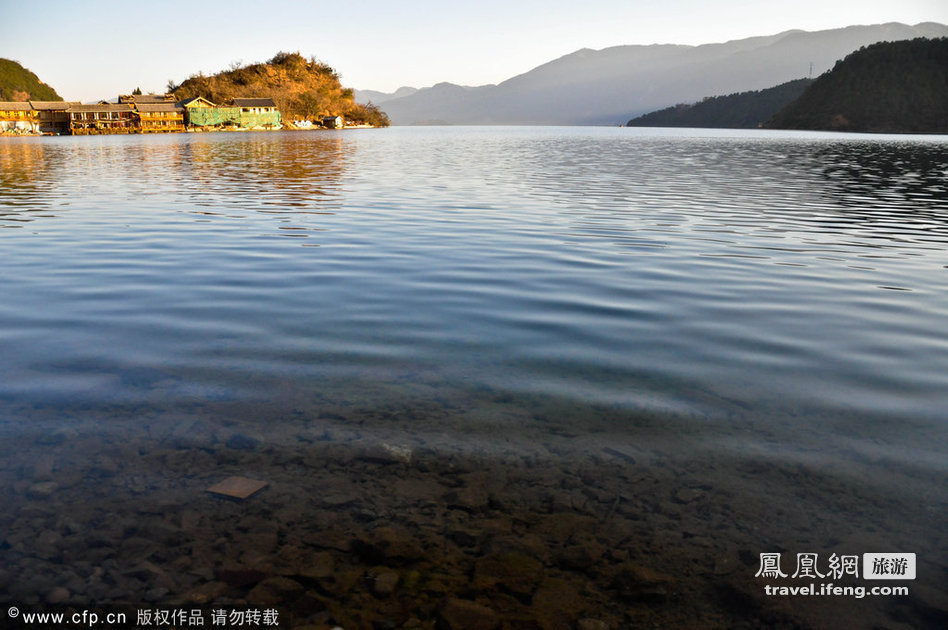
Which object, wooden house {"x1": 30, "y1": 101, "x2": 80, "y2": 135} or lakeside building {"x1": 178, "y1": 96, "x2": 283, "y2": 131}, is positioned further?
lakeside building {"x1": 178, "y1": 96, "x2": 283, "y2": 131}

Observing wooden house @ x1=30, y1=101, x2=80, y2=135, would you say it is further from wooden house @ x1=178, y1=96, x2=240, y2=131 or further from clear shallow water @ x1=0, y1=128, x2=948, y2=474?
clear shallow water @ x1=0, y1=128, x2=948, y2=474

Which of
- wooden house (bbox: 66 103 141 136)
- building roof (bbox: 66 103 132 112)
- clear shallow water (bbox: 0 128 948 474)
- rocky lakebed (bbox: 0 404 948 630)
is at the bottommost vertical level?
rocky lakebed (bbox: 0 404 948 630)

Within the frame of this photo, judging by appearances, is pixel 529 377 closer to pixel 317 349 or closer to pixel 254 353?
pixel 317 349

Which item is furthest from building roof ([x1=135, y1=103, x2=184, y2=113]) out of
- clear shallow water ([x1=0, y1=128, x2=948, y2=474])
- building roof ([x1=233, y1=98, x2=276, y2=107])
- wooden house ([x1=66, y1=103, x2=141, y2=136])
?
clear shallow water ([x1=0, y1=128, x2=948, y2=474])

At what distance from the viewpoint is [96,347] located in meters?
7.29

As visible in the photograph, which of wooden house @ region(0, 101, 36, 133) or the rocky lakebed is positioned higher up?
wooden house @ region(0, 101, 36, 133)

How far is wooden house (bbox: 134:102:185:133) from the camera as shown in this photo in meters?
148

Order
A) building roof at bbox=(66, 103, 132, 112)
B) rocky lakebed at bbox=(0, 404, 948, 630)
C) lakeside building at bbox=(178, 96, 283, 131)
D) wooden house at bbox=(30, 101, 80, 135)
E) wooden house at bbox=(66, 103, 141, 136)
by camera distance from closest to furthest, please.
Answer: rocky lakebed at bbox=(0, 404, 948, 630)
building roof at bbox=(66, 103, 132, 112)
wooden house at bbox=(66, 103, 141, 136)
wooden house at bbox=(30, 101, 80, 135)
lakeside building at bbox=(178, 96, 283, 131)

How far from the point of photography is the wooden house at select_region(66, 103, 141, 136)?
147250 mm

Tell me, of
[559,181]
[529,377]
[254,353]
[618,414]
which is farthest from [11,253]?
[559,181]

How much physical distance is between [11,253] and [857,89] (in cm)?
20559

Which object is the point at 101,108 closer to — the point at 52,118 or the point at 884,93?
the point at 52,118

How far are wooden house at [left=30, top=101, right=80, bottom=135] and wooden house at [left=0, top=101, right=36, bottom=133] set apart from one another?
2.00m

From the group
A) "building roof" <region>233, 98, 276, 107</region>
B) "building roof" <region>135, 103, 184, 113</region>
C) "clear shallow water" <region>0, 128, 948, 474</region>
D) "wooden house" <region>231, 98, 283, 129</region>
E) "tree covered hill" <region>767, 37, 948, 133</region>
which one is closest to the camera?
"clear shallow water" <region>0, 128, 948, 474</region>
